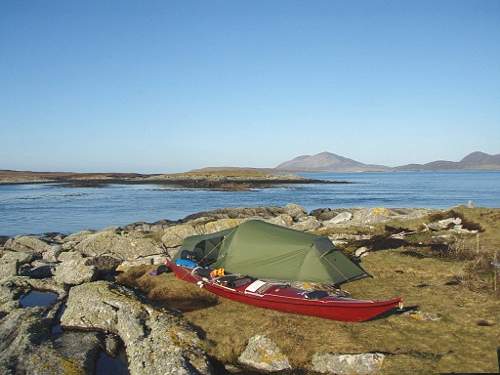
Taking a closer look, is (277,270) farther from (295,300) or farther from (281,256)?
(295,300)

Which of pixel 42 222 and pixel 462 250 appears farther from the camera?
pixel 42 222

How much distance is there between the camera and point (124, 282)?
18656 mm

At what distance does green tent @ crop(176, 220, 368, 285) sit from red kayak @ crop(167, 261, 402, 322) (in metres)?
1.01

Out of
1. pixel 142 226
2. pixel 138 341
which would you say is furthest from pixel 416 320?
pixel 142 226

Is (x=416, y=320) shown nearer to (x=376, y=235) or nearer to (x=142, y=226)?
(x=376, y=235)

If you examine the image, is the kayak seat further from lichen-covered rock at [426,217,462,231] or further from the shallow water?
lichen-covered rock at [426,217,462,231]

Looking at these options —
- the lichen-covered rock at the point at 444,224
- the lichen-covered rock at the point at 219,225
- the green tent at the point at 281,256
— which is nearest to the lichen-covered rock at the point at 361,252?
the green tent at the point at 281,256

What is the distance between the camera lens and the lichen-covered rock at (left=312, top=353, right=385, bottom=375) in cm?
982

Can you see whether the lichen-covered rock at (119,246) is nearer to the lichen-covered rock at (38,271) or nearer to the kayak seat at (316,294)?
the lichen-covered rock at (38,271)

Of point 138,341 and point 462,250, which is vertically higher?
point 462,250

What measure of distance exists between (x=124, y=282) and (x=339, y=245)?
10291 mm

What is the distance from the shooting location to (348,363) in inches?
395

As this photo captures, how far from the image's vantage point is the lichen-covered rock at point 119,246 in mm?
23484

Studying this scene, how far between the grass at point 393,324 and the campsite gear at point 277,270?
35cm
